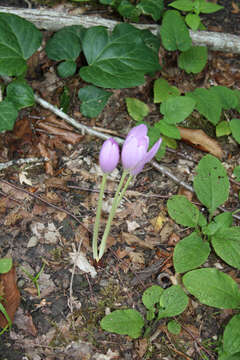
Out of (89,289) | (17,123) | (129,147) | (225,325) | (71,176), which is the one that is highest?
(129,147)

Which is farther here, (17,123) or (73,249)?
(17,123)

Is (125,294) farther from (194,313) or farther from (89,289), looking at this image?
(194,313)

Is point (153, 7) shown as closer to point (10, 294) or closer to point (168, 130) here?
point (168, 130)

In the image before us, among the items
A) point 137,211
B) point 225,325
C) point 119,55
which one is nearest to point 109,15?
point 119,55

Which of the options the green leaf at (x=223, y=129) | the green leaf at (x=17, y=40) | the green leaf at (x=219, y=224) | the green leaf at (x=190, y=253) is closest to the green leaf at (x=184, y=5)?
the green leaf at (x=223, y=129)

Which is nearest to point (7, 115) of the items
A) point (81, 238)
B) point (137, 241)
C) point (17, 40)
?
point (17, 40)

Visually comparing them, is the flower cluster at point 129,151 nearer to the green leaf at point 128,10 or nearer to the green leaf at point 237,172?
the green leaf at point 237,172

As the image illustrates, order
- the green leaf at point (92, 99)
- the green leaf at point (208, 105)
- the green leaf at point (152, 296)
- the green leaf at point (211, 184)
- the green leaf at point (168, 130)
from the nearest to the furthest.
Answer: the green leaf at point (152, 296) < the green leaf at point (211, 184) < the green leaf at point (168, 130) < the green leaf at point (92, 99) < the green leaf at point (208, 105)
